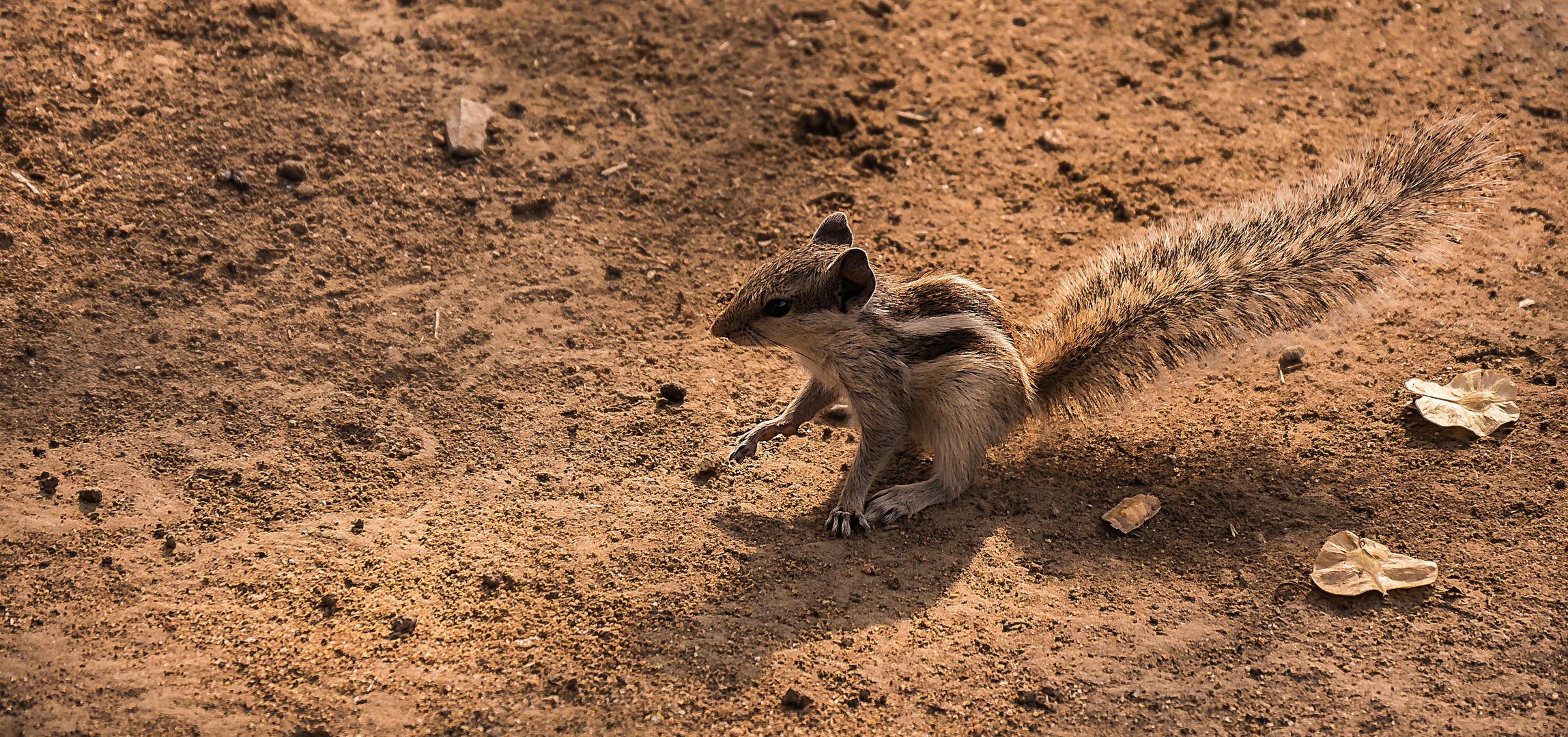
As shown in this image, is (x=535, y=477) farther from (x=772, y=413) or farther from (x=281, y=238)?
(x=281, y=238)

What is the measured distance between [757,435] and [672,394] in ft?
1.89

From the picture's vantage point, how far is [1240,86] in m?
6.59

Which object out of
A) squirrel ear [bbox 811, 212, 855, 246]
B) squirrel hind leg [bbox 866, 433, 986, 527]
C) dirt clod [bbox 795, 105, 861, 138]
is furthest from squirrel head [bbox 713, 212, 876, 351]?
dirt clod [bbox 795, 105, 861, 138]

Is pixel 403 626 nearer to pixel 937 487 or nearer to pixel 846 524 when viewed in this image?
pixel 846 524

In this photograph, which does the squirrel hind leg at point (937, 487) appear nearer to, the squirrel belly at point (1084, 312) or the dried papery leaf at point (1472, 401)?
the squirrel belly at point (1084, 312)

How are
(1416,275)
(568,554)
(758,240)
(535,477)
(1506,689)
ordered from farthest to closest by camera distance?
(758,240), (1416,275), (535,477), (568,554), (1506,689)

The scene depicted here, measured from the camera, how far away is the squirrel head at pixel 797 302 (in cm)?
414

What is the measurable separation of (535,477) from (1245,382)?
308cm

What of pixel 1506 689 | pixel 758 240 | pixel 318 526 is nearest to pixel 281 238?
pixel 318 526

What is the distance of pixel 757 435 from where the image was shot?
448 centimetres

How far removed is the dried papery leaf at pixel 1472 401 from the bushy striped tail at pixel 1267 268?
0.62 metres

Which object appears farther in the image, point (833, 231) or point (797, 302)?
point (833, 231)

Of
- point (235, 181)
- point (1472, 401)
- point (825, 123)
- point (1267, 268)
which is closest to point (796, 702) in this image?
point (1267, 268)

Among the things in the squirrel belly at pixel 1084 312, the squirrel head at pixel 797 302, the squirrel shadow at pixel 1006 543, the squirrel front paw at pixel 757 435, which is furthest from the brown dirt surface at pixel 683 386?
the squirrel head at pixel 797 302
